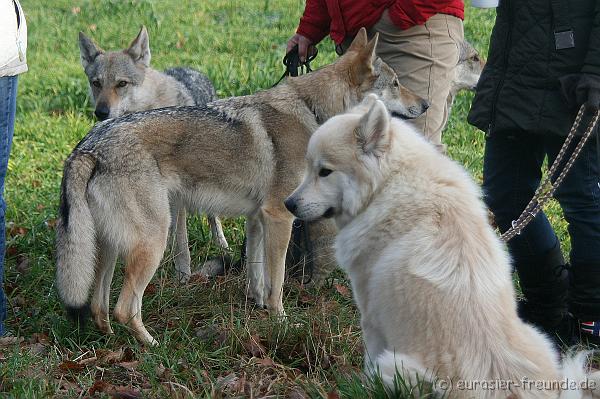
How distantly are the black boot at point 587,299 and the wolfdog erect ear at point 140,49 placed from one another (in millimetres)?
3906

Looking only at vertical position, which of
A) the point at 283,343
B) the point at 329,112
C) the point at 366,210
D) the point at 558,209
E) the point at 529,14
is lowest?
the point at 558,209

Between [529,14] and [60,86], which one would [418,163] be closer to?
[529,14]

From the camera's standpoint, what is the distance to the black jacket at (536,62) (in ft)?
11.5

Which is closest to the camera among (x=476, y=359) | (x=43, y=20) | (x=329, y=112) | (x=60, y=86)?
(x=476, y=359)

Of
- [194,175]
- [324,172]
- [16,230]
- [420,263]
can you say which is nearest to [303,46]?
[194,175]

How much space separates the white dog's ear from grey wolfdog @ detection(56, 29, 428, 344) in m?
1.57

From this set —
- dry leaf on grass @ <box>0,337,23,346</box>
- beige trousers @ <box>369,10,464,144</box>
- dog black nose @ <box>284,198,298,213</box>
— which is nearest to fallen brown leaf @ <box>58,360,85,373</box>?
dry leaf on grass @ <box>0,337,23,346</box>

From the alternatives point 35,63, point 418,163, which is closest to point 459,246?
point 418,163

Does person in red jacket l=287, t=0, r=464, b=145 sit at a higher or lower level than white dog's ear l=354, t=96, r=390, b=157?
lower

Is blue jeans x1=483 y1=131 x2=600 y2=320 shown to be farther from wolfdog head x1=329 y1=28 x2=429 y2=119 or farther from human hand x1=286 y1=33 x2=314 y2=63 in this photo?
human hand x1=286 y1=33 x2=314 y2=63

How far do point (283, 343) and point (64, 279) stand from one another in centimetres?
113

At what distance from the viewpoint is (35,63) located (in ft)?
33.6

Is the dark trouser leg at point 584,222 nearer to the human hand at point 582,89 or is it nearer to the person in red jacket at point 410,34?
the human hand at point 582,89

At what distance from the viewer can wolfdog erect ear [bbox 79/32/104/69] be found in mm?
6426
